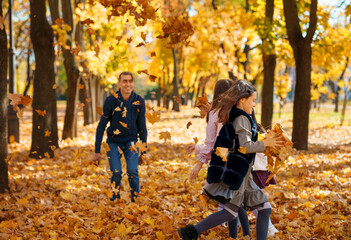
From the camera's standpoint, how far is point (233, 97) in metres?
3.26

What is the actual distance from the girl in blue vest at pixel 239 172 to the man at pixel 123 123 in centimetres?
190

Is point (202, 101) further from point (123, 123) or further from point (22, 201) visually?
point (22, 201)

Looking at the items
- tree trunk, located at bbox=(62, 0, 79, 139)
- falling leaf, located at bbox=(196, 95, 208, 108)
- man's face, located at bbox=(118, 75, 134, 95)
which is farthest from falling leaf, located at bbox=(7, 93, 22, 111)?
tree trunk, located at bbox=(62, 0, 79, 139)

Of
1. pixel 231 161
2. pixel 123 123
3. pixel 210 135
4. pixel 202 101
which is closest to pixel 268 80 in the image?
pixel 123 123

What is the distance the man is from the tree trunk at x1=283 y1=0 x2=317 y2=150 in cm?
593

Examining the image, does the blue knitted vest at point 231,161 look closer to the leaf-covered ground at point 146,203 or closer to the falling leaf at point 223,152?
the falling leaf at point 223,152

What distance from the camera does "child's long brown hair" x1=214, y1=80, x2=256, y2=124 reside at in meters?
3.24

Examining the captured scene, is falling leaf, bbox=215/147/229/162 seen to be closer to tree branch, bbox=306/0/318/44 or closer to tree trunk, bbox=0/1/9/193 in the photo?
tree trunk, bbox=0/1/9/193

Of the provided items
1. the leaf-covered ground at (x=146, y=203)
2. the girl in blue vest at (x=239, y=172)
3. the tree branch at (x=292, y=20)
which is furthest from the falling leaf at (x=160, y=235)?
the tree branch at (x=292, y=20)

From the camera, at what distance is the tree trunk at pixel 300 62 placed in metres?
9.96

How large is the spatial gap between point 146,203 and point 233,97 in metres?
2.61

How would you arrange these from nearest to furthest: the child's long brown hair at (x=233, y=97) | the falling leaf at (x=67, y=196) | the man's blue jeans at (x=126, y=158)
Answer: the child's long brown hair at (x=233, y=97) < the man's blue jeans at (x=126, y=158) < the falling leaf at (x=67, y=196)

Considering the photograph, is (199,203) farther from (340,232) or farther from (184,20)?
(184,20)

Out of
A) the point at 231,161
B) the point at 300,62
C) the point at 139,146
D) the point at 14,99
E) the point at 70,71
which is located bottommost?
the point at 139,146
